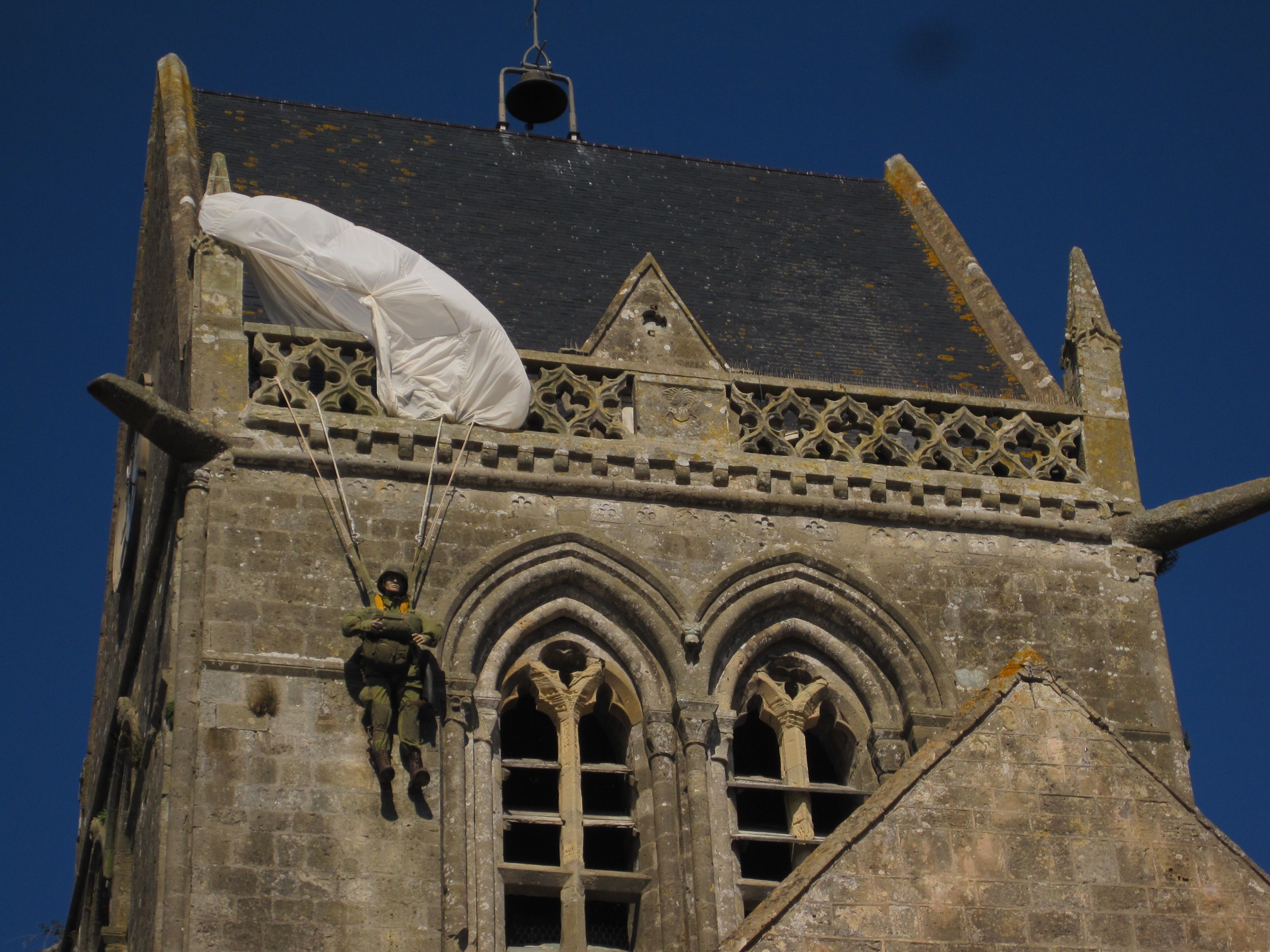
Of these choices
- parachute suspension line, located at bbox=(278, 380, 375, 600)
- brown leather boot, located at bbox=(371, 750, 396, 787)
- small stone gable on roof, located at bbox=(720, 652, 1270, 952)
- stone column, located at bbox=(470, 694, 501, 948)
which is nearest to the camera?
small stone gable on roof, located at bbox=(720, 652, 1270, 952)

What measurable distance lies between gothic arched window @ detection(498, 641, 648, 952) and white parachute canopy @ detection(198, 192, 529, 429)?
1812 mm

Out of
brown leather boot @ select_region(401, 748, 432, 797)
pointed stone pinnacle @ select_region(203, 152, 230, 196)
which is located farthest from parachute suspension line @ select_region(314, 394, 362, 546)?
pointed stone pinnacle @ select_region(203, 152, 230, 196)

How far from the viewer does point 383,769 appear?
17703 mm

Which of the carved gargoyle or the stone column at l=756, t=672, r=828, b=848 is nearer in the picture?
the stone column at l=756, t=672, r=828, b=848

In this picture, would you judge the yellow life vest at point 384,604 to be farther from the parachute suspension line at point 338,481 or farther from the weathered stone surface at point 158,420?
the weathered stone surface at point 158,420

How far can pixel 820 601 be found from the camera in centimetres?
1953

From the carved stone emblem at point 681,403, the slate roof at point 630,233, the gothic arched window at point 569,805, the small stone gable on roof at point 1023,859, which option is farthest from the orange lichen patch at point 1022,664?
the slate roof at point 630,233

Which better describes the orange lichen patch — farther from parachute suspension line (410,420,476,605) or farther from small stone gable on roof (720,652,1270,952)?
parachute suspension line (410,420,476,605)

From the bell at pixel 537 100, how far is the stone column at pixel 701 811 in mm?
9252

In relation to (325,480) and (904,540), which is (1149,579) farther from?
(325,480)

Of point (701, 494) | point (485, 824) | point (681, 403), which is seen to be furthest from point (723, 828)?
point (681, 403)

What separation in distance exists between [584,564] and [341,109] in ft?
21.4

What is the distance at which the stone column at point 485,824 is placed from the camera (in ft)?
57.5

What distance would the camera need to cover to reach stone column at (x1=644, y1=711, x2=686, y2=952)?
1797 cm
